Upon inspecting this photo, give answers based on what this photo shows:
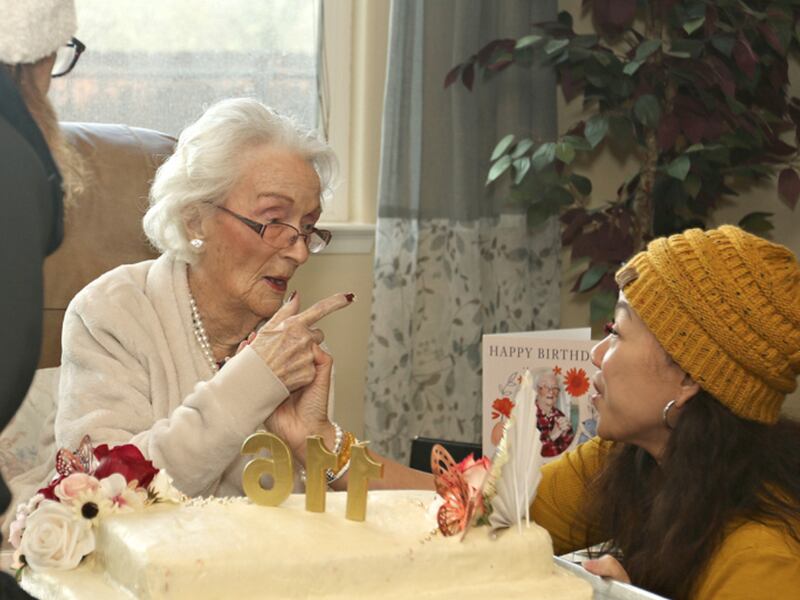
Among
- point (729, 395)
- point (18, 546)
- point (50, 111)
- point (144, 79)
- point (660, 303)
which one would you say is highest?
point (144, 79)

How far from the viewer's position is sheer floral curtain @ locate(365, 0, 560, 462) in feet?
9.93

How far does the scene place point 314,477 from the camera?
1202 mm

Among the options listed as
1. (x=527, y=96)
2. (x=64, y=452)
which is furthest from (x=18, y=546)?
(x=527, y=96)

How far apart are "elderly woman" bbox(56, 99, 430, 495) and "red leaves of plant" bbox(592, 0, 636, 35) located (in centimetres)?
111

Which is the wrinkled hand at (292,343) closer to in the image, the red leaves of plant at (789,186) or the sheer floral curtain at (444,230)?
the sheer floral curtain at (444,230)

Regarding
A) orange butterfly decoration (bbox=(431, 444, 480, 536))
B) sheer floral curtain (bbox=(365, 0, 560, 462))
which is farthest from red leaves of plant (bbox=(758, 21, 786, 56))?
orange butterfly decoration (bbox=(431, 444, 480, 536))

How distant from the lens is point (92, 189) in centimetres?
234

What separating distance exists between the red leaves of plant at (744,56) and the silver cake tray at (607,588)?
6.11 ft

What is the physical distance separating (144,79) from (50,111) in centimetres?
236

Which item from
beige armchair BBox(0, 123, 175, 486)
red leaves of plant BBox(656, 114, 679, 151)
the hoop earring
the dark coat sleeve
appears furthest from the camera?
red leaves of plant BBox(656, 114, 679, 151)

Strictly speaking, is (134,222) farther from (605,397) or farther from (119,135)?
(605,397)

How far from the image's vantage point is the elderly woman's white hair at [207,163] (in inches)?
81.0

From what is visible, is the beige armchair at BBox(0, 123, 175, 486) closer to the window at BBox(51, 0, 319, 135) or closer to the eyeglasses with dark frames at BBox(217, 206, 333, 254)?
the eyeglasses with dark frames at BBox(217, 206, 333, 254)

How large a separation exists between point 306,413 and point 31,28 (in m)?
1.24
